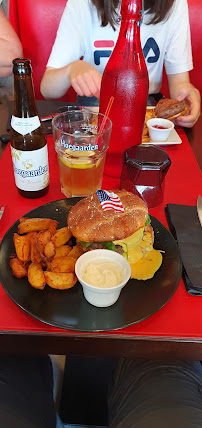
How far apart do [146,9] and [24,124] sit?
1.24m

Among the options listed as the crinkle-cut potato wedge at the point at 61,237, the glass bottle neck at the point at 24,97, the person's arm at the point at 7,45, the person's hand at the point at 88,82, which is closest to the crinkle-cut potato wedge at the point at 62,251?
the crinkle-cut potato wedge at the point at 61,237

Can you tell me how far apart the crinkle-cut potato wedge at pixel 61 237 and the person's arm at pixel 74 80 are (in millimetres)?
752

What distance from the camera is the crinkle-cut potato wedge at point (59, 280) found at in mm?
721

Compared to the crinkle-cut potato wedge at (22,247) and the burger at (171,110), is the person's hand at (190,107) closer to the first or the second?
the burger at (171,110)

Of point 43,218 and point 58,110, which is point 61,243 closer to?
point 43,218

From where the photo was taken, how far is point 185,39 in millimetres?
1903

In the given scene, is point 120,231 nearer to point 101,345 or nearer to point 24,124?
point 101,345

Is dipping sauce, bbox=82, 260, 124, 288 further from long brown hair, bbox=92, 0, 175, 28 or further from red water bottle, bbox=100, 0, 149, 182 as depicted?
long brown hair, bbox=92, 0, 175, 28

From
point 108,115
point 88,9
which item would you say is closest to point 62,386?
point 108,115

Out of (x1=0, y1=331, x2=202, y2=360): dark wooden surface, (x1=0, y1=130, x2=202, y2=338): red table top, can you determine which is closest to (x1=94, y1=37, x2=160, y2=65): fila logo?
(x1=0, y1=130, x2=202, y2=338): red table top

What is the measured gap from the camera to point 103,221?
78 centimetres

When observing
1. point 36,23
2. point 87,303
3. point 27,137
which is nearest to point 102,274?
point 87,303

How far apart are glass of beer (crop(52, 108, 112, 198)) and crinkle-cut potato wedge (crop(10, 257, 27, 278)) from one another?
383mm

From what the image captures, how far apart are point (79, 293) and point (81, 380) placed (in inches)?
29.9
